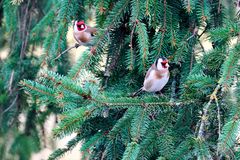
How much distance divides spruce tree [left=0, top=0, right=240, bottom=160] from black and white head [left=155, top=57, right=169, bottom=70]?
43 mm

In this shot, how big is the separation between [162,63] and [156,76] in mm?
92

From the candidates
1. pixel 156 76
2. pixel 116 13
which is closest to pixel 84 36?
pixel 116 13

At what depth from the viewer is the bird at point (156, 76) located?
95.4 inches

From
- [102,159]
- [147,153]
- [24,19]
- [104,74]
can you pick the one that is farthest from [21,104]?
[147,153]

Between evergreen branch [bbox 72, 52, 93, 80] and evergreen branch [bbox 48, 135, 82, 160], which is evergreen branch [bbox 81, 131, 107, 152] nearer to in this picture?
evergreen branch [bbox 48, 135, 82, 160]

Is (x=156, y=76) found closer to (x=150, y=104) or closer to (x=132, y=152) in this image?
(x=150, y=104)

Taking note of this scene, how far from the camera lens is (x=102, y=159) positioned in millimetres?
2139

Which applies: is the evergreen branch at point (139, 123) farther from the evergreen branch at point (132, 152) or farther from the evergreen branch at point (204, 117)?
the evergreen branch at point (204, 117)

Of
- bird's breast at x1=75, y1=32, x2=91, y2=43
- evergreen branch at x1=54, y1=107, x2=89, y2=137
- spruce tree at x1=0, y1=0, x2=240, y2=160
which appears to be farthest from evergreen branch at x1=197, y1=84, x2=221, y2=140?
bird's breast at x1=75, y1=32, x2=91, y2=43

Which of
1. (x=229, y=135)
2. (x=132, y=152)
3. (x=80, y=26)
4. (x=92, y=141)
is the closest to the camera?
(x=229, y=135)

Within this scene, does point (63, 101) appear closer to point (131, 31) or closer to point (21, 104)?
point (131, 31)

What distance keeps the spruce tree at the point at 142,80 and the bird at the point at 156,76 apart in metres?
0.04

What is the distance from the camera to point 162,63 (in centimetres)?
243

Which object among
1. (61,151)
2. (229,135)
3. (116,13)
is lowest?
(229,135)
